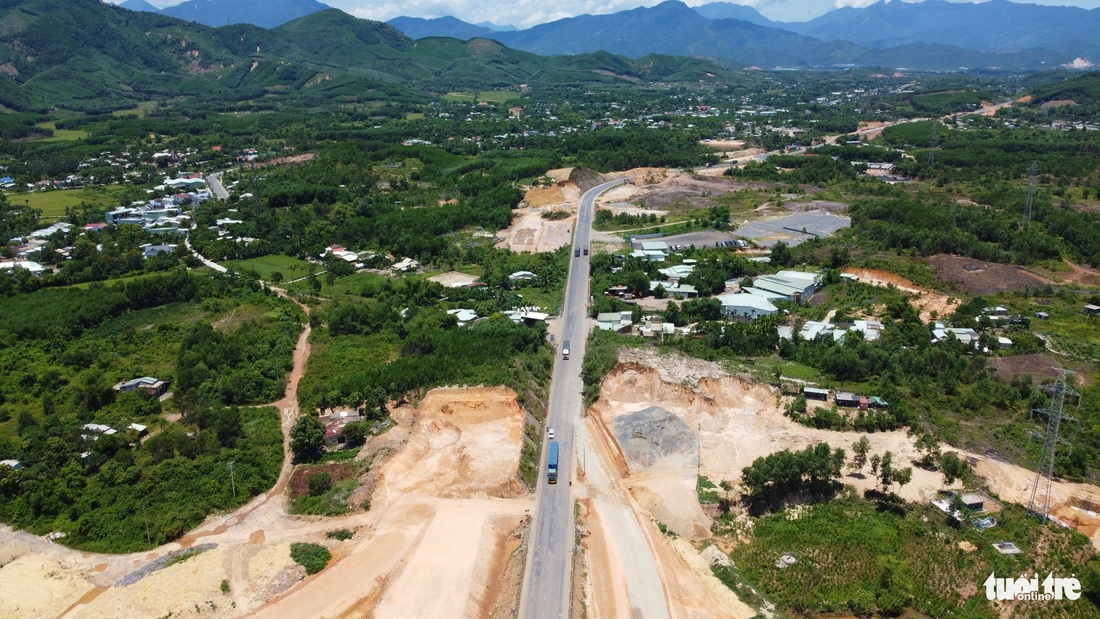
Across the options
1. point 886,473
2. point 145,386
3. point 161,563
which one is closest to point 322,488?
point 161,563

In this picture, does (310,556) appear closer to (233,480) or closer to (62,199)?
(233,480)

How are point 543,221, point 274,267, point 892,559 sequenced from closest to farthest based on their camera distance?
point 892,559 < point 274,267 < point 543,221

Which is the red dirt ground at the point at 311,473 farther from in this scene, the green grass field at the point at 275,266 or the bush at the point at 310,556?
the green grass field at the point at 275,266

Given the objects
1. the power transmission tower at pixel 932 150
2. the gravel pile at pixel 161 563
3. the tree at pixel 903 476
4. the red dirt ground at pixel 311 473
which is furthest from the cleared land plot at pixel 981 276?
the gravel pile at pixel 161 563

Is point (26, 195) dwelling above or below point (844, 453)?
above

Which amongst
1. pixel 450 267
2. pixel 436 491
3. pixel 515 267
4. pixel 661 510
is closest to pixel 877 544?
pixel 661 510

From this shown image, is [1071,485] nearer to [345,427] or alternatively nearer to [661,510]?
[661,510]
